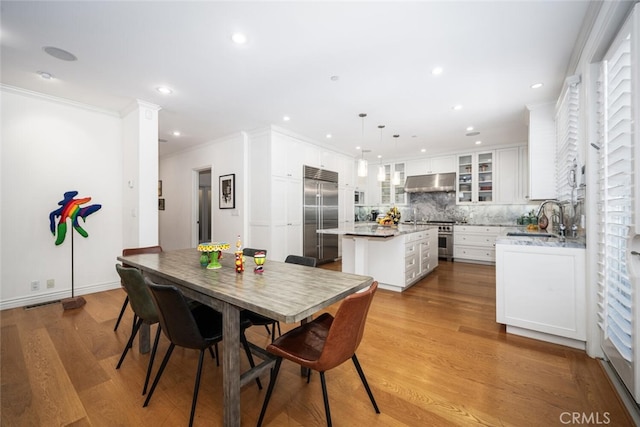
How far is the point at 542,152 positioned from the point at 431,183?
10.1ft

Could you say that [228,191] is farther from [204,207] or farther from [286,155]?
[204,207]

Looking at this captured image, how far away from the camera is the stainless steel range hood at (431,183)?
6.26 meters

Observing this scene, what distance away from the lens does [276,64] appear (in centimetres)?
263

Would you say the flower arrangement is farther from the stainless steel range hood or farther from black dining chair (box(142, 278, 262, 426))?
black dining chair (box(142, 278, 262, 426))

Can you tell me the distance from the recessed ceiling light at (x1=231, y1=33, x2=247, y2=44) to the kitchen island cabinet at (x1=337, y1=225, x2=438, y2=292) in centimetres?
243

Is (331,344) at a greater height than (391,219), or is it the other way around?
(391,219)

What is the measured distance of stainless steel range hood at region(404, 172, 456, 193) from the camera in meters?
6.26

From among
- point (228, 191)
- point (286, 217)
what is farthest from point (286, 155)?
point (228, 191)

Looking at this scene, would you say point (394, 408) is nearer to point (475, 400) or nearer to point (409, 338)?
point (475, 400)

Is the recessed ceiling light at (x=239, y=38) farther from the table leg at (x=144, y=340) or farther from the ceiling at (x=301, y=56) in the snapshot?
the table leg at (x=144, y=340)

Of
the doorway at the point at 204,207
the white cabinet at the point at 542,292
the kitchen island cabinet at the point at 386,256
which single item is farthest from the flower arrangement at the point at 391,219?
the doorway at the point at 204,207

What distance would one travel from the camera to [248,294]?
1.36 m

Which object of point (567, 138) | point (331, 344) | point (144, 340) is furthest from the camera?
point (567, 138)

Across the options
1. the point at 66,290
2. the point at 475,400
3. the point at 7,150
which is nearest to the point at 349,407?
the point at 475,400
